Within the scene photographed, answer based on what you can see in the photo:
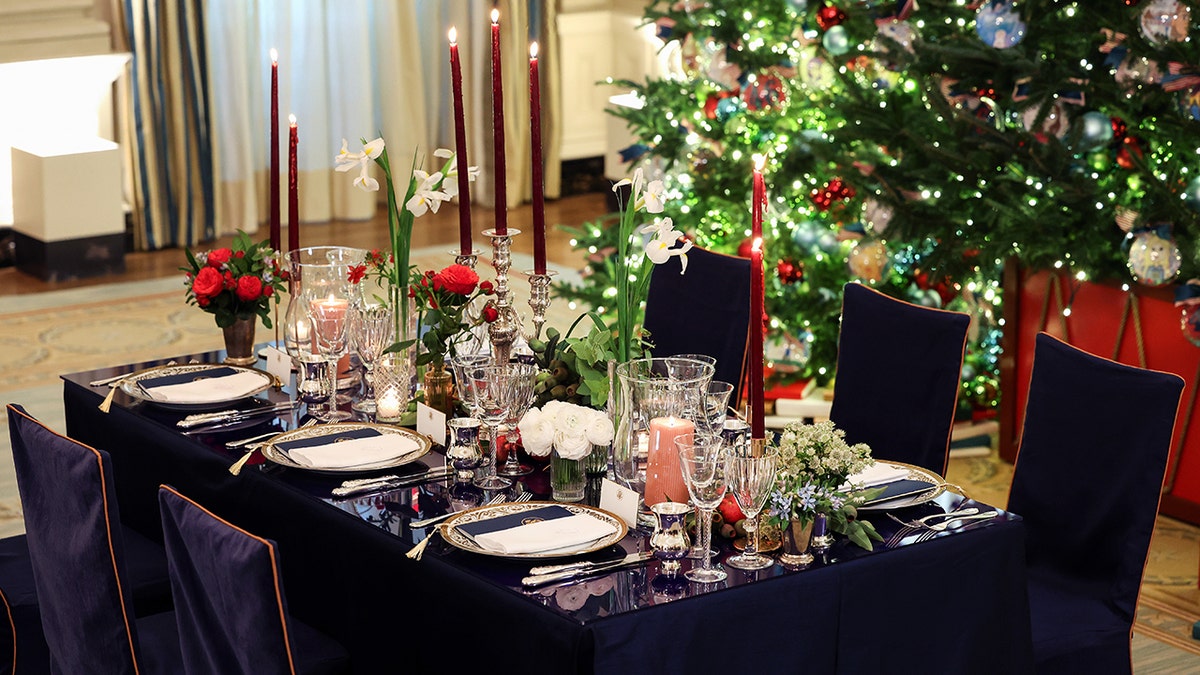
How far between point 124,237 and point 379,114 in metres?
1.73

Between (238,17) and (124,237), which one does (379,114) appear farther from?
(124,237)

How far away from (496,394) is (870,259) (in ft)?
7.26

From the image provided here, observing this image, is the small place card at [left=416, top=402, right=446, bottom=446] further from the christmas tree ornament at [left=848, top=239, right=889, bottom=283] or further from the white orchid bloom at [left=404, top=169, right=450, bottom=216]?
the christmas tree ornament at [left=848, top=239, right=889, bottom=283]

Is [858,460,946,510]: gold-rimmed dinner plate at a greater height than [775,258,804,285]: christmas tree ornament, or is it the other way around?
[775,258,804,285]: christmas tree ornament

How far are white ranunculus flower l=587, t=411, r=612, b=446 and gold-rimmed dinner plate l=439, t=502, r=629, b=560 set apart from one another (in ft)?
0.35

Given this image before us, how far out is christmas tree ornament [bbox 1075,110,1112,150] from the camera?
4000 mm

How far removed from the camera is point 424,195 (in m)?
2.93

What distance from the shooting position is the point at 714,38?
4.99 meters

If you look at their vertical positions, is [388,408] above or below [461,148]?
below

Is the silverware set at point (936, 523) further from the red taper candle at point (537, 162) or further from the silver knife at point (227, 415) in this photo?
the silver knife at point (227, 415)

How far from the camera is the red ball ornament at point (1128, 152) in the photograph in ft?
13.0

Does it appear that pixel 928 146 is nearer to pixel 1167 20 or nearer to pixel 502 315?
pixel 1167 20

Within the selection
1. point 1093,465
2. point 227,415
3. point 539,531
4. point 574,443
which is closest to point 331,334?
point 227,415

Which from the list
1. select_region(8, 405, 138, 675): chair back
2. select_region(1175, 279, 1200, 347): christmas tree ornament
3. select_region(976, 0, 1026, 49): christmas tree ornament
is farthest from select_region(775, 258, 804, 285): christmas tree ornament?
select_region(8, 405, 138, 675): chair back
